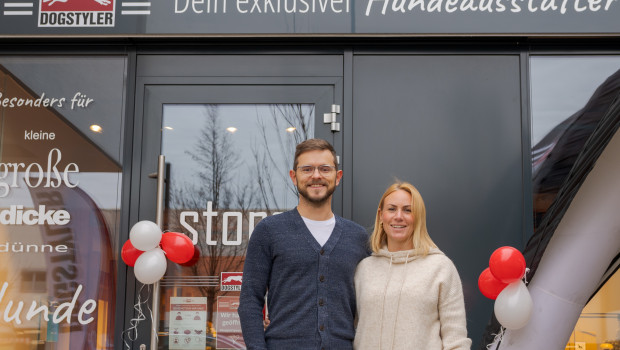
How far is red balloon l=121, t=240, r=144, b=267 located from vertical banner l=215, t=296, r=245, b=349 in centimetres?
59

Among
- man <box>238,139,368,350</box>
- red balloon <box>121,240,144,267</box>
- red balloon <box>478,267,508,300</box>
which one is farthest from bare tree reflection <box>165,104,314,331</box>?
red balloon <box>478,267,508,300</box>

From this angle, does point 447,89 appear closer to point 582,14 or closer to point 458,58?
point 458,58

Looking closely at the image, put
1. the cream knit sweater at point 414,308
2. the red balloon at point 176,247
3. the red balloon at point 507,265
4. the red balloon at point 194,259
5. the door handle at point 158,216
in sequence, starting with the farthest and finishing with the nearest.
Answer: the red balloon at point 194,259 < the door handle at point 158,216 < the red balloon at point 176,247 < the red balloon at point 507,265 < the cream knit sweater at point 414,308

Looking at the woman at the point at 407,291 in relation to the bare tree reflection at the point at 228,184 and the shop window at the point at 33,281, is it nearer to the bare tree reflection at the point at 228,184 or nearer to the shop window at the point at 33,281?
the bare tree reflection at the point at 228,184

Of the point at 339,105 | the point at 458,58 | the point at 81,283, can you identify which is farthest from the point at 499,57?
the point at 81,283

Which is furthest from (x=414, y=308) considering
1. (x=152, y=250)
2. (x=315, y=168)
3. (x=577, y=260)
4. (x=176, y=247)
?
(x=152, y=250)

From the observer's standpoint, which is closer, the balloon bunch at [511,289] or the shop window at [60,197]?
the balloon bunch at [511,289]

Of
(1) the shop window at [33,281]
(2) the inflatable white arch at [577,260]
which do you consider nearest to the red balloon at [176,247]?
(1) the shop window at [33,281]

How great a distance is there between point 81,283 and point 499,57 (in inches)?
120

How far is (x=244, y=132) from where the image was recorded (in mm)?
4438

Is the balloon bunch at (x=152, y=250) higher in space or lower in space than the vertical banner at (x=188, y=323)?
higher

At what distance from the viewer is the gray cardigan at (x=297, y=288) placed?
296 centimetres

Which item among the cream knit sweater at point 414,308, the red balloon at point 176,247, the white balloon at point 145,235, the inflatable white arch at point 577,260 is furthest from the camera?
the red balloon at point 176,247

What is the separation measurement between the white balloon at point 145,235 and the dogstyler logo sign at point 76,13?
139 centimetres
